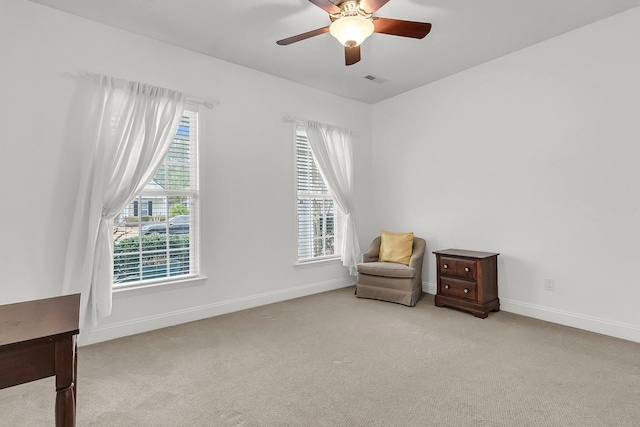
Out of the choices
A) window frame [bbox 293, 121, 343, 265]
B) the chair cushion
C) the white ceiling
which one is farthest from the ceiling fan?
the chair cushion

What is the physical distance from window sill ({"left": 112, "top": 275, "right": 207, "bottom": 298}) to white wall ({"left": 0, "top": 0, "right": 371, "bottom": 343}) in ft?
0.07

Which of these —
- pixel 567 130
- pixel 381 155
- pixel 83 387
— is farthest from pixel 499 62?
pixel 83 387

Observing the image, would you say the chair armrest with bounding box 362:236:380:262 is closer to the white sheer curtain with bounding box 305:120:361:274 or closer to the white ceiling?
the white sheer curtain with bounding box 305:120:361:274

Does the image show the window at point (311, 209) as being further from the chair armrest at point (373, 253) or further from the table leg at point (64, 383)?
the table leg at point (64, 383)

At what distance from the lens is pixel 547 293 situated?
343cm

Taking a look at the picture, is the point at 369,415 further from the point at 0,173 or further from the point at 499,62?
the point at 499,62

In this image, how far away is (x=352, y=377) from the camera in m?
2.29

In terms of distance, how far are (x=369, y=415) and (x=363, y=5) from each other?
8.59ft

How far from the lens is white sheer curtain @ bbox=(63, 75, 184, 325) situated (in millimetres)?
2822

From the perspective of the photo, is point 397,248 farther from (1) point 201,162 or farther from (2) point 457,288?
(1) point 201,162

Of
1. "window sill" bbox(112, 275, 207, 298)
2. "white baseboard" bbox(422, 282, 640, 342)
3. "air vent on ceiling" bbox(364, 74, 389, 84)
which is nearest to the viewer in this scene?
"white baseboard" bbox(422, 282, 640, 342)

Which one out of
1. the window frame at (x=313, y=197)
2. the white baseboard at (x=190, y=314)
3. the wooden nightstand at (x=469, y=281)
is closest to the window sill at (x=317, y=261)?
the window frame at (x=313, y=197)

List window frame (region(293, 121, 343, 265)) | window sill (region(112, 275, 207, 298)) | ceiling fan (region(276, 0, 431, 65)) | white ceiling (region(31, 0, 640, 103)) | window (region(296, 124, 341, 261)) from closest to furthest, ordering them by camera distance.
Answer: ceiling fan (region(276, 0, 431, 65)) → white ceiling (region(31, 0, 640, 103)) → window sill (region(112, 275, 207, 298)) → window frame (region(293, 121, 343, 265)) → window (region(296, 124, 341, 261))

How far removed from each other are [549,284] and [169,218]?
396cm
